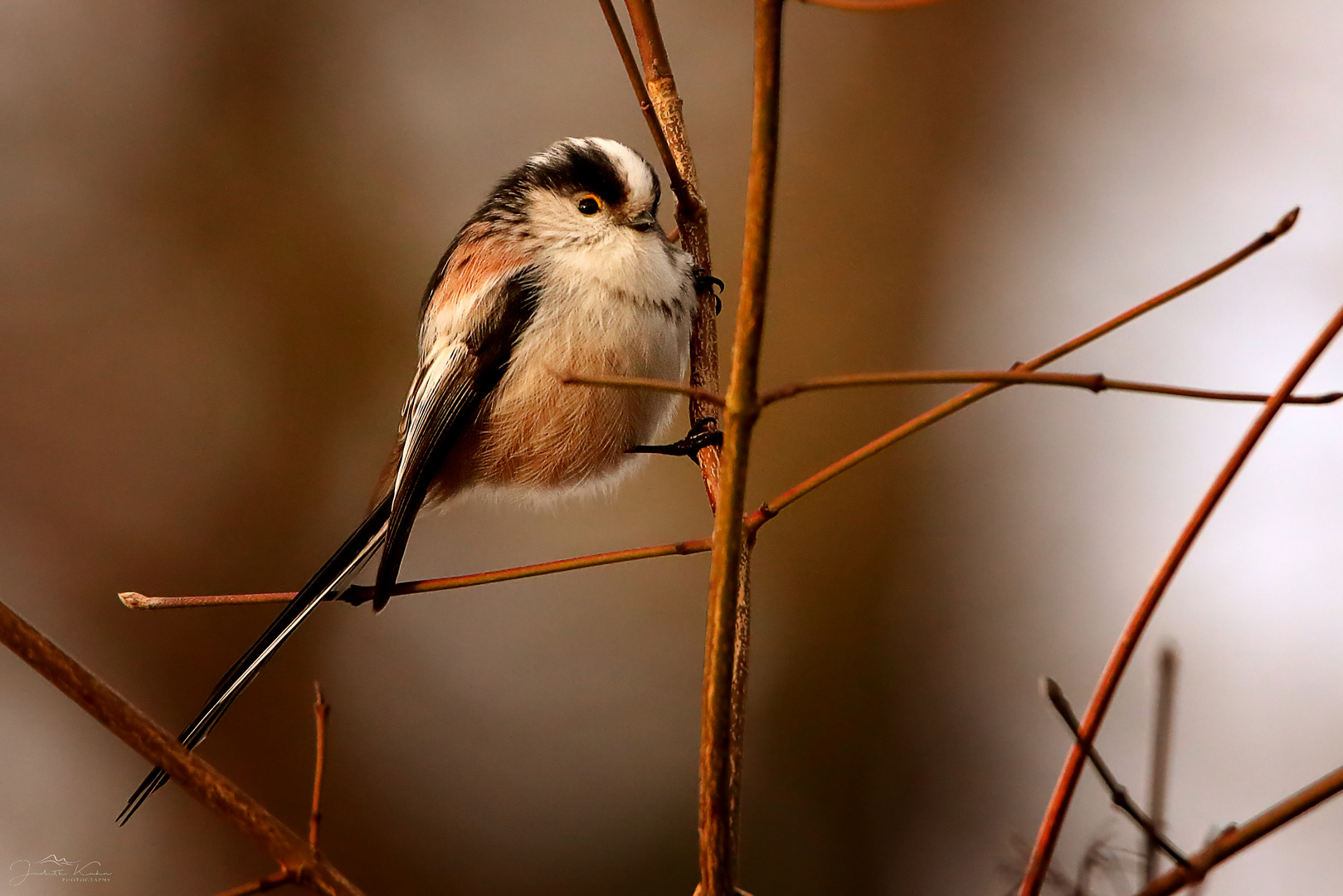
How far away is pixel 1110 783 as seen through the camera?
0.58 m

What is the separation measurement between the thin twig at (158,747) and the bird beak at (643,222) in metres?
1.03

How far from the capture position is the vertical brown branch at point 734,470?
1.71ft

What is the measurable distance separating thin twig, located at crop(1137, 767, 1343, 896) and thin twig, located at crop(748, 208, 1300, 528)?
0.28 metres

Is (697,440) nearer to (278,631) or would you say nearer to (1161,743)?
(278,631)

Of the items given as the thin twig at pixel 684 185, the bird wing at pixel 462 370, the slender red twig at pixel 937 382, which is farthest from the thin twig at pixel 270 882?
the bird wing at pixel 462 370

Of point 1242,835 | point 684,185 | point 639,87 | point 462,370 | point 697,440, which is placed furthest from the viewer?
point 462,370

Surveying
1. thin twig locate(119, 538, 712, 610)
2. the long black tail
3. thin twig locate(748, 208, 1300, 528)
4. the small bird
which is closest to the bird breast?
the small bird

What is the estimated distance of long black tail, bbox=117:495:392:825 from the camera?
105 centimetres

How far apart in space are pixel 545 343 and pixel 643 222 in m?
0.24

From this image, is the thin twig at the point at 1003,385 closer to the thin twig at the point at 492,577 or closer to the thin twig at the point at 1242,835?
the thin twig at the point at 492,577

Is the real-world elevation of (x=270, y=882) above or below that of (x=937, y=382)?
below

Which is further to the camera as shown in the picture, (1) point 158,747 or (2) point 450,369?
(2) point 450,369

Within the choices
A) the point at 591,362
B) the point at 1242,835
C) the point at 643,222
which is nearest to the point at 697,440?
the point at 591,362

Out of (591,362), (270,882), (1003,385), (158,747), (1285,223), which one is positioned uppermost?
(1285,223)
